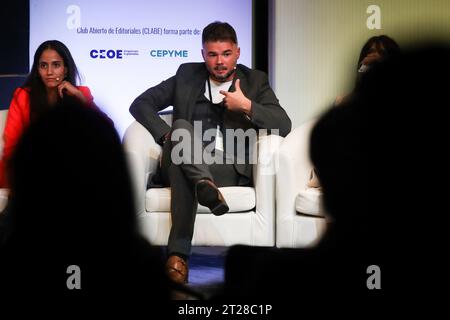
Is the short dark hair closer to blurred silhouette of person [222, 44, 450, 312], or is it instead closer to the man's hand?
the man's hand

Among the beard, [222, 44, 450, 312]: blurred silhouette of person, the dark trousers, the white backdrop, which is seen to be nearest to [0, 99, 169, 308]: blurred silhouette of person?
[222, 44, 450, 312]: blurred silhouette of person

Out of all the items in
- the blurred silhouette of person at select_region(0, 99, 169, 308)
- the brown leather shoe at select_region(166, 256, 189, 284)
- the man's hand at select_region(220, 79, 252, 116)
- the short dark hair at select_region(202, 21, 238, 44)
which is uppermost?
the short dark hair at select_region(202, 21, 238, 44)

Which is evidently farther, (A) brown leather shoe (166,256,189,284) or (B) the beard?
(B) the beard

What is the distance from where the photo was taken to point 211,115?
11.7ft

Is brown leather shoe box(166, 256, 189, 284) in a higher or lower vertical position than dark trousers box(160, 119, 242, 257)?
lower

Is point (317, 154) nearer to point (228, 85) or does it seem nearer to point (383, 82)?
point (383, 82)

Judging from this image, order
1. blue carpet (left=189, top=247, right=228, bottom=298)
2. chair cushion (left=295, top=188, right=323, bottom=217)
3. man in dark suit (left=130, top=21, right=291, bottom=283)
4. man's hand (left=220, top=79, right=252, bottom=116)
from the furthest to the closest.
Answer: man's hand (left=220, top=79, right=252, bottom=116)
chair cushion (left=295, top=188, right=323, bottom=217)
man in dark suit (left=130, top=21, right=291, bottom=283)
blue carpet (left=189, top=247, right=228, bottom=298)

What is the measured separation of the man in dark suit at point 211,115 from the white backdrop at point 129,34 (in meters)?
0.86

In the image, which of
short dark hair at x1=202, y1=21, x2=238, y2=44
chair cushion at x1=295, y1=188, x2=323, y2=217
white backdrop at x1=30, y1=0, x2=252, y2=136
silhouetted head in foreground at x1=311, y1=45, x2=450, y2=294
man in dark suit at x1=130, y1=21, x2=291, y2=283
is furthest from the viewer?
white backdrop at x1=30, y1=0, x2=252, y2=136

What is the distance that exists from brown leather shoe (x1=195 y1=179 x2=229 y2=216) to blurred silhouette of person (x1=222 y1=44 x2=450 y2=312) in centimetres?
202

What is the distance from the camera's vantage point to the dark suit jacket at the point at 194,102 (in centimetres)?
344

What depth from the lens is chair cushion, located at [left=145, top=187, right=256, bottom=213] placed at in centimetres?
327
